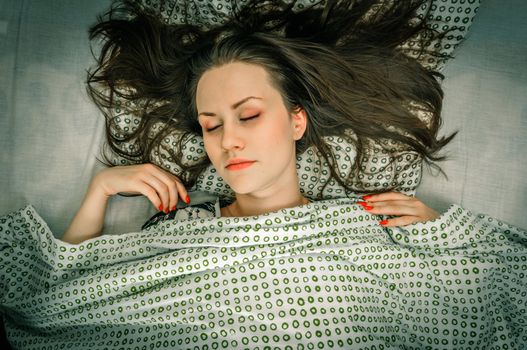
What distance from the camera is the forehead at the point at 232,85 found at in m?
1.48

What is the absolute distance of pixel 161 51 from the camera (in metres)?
1.77

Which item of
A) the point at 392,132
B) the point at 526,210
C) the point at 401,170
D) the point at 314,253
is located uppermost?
the point at 392,132

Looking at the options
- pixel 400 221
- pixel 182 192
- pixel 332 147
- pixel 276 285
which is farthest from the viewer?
pixel 332 147

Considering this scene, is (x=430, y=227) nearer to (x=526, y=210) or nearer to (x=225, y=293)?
(x=526, y=210)

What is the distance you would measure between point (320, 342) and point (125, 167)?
3.08 feet

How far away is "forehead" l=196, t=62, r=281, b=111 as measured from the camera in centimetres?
148

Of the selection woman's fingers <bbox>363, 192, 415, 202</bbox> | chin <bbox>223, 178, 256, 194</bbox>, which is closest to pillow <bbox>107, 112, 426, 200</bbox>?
woman's fingers <bbox>363, 192, 415, 202</bbox>

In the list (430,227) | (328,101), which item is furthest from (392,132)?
(430,227)

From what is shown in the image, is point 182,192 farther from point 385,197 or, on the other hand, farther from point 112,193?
point 385,197

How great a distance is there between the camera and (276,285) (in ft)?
4.67

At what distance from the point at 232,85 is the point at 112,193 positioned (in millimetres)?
607

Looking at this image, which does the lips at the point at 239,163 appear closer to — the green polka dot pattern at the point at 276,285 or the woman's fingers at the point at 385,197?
the green polka dot pattern at the point at 276,285

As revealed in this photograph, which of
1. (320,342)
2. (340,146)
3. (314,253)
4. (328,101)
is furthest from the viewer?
(340,146)

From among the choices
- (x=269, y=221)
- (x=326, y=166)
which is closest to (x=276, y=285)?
(x=269, y=221)
